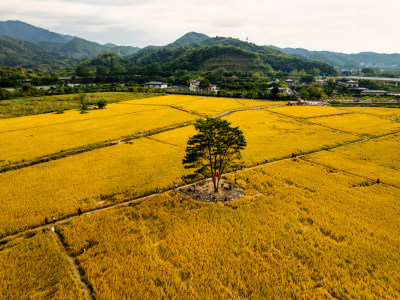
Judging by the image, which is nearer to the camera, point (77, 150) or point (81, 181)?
point (81, 181)

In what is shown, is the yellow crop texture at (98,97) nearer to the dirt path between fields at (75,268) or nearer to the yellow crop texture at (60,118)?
the yellow crop texture at (60,118)

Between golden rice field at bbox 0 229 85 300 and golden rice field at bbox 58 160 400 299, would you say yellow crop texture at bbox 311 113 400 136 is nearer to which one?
golden rice field at bbox 58 160 400 299

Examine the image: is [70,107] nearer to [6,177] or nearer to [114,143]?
[114,143]

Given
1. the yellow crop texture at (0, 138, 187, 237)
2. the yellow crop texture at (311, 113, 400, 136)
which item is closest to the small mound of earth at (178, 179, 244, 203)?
the yellow crop texture at (0, 138, 187, 237)

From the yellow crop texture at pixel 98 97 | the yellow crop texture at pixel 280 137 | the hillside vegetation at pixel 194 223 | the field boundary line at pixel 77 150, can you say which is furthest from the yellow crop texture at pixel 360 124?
the yellow crop texture at pixel 98 97

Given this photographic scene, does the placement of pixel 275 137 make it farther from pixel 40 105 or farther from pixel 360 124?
pixel 40 105

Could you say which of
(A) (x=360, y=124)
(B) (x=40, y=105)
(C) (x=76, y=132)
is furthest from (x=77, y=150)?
(A) (x=360, y=124)
